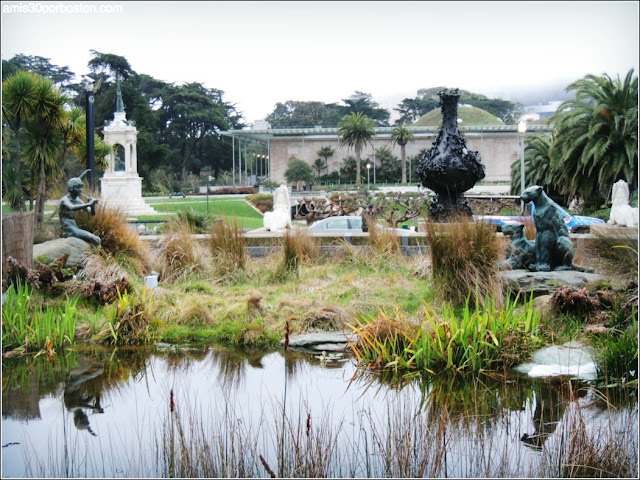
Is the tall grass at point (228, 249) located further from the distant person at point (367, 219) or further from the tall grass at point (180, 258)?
the distant person at point (367, 219)

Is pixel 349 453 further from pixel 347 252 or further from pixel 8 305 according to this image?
pixel 347 252

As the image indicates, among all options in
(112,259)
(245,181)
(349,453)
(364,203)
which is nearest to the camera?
(349,453)

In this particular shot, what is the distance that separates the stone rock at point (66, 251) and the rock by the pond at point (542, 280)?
16.4 ft

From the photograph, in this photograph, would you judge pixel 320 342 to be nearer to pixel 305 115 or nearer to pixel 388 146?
pixel 388 146

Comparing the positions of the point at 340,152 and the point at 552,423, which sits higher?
the point at 340,152

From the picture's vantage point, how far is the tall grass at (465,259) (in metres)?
7.16

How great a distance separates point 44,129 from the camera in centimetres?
1556

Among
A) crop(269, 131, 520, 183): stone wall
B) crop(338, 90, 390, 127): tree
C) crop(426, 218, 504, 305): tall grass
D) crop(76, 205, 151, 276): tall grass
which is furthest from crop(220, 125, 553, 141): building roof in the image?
crop(426, 218, 504, 305): tall grass

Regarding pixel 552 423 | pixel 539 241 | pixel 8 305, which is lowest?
pixel 552 423

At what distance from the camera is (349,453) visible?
13.2 feet

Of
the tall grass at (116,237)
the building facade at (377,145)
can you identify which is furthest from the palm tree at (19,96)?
the building facade at (377,145)

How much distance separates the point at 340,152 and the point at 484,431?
5484 centimetres

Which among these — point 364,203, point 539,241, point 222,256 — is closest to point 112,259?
point 222,256


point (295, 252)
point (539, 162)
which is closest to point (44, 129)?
point (295, 252)
